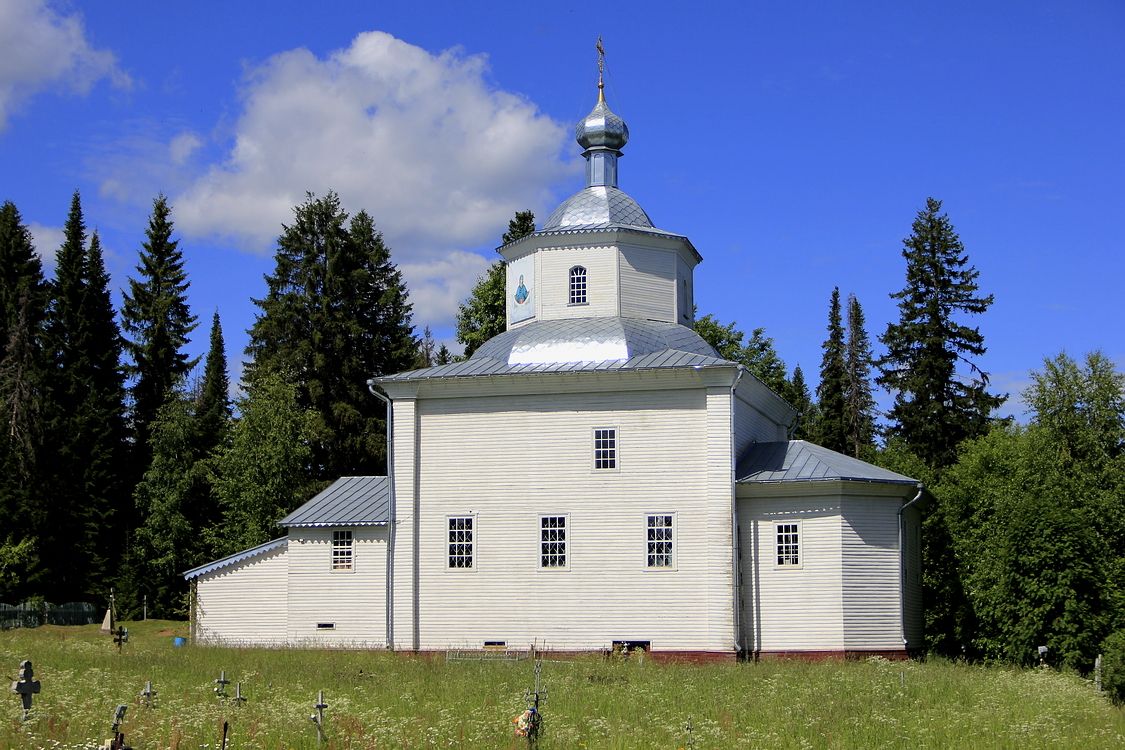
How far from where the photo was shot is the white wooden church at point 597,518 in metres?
25.6

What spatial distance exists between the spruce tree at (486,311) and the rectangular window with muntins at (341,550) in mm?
15751

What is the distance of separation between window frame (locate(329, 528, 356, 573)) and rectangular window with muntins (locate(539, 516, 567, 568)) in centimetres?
489

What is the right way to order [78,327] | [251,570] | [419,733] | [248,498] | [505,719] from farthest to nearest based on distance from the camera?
[78,327]
[248,498]
[251,570]
[505,719]
[419,733]

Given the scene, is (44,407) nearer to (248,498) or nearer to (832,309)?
(248,498)

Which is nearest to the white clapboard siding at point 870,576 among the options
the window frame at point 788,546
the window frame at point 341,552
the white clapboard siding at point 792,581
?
the white clapboard siding at point 792,581

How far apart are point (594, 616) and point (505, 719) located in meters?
11.6

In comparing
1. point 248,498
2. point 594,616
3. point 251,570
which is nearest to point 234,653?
point 251,570

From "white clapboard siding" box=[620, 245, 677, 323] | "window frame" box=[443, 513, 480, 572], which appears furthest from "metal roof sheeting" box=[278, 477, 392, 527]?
"white clapboard siding" box=[620, 245, 677, 323]

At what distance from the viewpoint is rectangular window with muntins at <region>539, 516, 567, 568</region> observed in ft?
87.5

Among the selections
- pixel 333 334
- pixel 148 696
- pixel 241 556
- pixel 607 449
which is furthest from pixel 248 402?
pixel 148 696

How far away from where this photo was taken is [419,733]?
44.6ft

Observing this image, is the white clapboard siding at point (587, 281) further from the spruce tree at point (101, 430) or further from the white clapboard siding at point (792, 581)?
the spruce tree at point (101, 430)

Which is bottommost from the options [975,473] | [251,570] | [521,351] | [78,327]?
[251,570]

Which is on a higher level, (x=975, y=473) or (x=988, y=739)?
(x=975, y=473)
